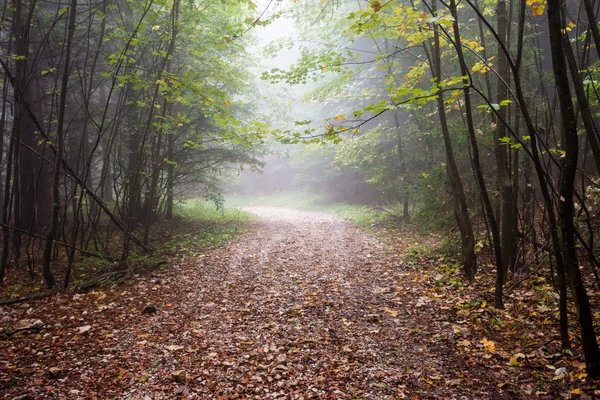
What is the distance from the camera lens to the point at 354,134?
7973 millimetres

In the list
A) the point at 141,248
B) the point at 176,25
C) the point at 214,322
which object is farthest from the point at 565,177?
the point at 141,248

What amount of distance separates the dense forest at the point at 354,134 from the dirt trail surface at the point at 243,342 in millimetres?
218

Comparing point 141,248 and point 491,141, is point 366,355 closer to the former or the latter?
point 491,141

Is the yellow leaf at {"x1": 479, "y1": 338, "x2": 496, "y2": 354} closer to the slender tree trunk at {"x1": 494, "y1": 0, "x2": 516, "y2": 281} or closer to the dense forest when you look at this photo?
the dense forest

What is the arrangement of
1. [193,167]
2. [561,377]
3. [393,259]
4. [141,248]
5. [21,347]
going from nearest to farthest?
[561,377]
[21,347]
[393,259]
[141,248]
[193,167]

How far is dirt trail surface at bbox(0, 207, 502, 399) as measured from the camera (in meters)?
3.47

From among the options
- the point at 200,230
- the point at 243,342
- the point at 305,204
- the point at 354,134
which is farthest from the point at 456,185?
the point at 305,204

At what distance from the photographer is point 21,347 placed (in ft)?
14.3

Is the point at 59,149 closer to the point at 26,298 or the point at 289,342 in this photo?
the point at 26,298

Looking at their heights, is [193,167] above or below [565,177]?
above

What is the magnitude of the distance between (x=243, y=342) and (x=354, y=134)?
17.8 feet

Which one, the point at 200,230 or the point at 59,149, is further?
the point at 200,230

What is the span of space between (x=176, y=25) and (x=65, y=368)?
6.90 metres

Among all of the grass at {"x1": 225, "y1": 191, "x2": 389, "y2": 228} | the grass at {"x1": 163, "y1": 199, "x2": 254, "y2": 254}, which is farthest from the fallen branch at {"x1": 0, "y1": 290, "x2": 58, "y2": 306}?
the grass at {"x1": 225, "y1": 191, "x2": 389, "y2": 228}
